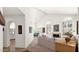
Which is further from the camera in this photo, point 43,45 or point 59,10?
point 43,45

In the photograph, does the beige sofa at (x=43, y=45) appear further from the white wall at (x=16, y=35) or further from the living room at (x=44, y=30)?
the white wall at (x=16, y=35)

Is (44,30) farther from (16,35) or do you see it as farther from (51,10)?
(16,35)

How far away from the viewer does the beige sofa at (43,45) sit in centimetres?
210

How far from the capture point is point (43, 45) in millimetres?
2277

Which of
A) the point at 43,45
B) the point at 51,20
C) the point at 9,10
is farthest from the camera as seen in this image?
the point at 43,45

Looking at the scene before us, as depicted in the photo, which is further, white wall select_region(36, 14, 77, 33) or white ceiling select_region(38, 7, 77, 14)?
white wall select_region(36, 14, 77, 33)

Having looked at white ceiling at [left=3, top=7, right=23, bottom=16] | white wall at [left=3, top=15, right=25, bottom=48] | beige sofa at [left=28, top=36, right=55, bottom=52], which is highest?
white ceiling at [left=3, top=7, right=23, bottom=16]

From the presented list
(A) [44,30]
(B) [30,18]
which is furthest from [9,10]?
(A) [44,30]

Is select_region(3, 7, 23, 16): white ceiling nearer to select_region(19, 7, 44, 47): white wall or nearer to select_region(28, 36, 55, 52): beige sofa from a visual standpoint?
select_region(19, 7, 44, 47): white wall

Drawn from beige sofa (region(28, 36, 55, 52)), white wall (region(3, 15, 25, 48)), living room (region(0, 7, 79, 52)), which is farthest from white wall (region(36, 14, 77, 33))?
white wall (region(3, 15, 25, 48))

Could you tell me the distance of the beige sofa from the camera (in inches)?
82.7
